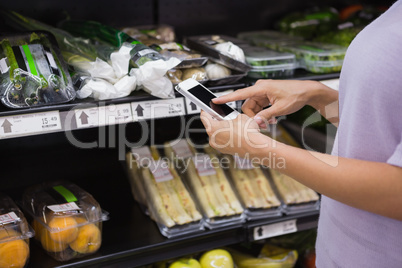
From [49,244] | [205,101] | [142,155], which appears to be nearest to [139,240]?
[49,244]

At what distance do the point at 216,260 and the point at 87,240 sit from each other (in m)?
0.50

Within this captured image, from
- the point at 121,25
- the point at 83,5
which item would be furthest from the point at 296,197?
the point at 83,5

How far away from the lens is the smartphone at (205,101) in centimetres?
121

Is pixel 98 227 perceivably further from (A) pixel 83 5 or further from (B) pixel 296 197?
(A) pixel 83 5

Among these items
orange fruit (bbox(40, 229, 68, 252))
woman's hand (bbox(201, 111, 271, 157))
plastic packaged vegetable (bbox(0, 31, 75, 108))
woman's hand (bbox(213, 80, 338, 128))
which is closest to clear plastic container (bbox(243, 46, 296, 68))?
woman's hand (bbox(213, 80, 338, 128))

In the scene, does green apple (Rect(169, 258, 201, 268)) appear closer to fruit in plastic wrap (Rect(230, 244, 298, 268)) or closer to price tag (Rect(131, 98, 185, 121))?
fruit in plastic wrap (Rect(230, 244, 298, 268))

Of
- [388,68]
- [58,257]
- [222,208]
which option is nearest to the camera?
[388,68]

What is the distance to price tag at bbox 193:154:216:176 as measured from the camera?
1789 mm

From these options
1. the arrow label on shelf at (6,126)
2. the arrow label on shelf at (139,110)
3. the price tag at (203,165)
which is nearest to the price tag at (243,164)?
the price tag at (203,165)

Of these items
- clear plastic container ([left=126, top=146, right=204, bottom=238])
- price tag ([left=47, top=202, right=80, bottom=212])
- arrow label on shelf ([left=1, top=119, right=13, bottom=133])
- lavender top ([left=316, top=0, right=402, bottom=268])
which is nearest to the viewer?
lavender top ([left=316, top=0, right=402, bottom=268])

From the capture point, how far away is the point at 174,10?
6.72ft

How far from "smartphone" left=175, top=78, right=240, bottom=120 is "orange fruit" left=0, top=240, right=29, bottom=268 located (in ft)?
2.20

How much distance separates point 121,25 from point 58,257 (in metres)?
1.00

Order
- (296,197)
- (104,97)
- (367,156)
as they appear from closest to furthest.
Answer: (367,156)
(104,97)
(296,197)
